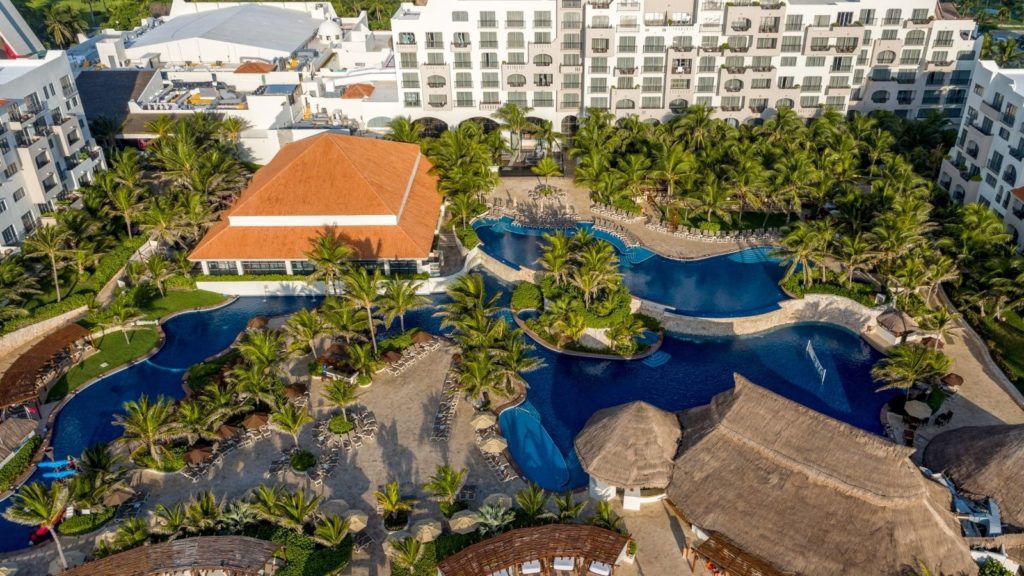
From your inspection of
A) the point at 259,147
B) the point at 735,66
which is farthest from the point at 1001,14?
the point at 259,147

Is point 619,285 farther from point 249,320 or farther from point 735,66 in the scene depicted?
point 735,66

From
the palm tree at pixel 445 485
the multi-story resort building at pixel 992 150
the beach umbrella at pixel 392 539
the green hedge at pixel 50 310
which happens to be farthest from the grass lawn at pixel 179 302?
the multi-story resort building at pixel 992 150

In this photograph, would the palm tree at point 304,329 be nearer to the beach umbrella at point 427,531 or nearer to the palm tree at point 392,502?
the palm tree at point 392,502

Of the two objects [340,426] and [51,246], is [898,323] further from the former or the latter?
[51,246]

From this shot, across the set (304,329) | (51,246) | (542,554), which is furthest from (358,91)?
(542,554)

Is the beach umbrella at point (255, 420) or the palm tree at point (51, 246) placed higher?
the palm tree at point (51, 246)
